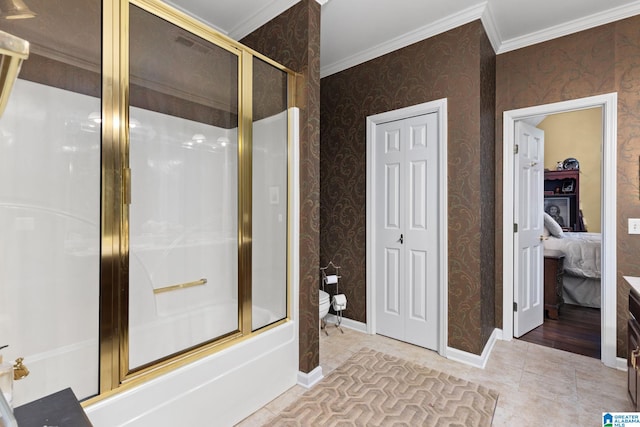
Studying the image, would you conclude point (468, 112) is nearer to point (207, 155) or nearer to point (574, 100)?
point (574, 100)

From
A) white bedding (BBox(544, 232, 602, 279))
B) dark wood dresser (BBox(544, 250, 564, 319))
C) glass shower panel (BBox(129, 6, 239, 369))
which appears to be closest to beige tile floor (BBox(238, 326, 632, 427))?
glass shower panel (BBox(129, 6, 239, 369))

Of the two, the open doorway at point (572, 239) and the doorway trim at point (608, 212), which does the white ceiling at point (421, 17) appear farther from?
the open doorway at point (572, 239)

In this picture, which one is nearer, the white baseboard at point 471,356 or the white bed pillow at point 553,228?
the white baseboard at point 471,356

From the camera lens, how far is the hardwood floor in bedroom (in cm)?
265

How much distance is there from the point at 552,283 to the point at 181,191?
12.4 feet

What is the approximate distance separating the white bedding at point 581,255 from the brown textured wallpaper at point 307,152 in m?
3.11

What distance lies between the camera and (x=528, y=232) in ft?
9.70

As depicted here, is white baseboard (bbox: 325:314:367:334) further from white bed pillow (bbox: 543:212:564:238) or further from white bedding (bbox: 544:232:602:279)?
white bed pillow (bbox: 543:212:564:238)

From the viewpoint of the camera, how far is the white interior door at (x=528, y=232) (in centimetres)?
281

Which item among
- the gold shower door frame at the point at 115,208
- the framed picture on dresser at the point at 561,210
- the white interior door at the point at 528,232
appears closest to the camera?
the gold shower door frame at the point at 115,208

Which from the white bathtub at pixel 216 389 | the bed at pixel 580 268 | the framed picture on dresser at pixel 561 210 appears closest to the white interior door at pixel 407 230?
the white bathtub at pixel 216 389

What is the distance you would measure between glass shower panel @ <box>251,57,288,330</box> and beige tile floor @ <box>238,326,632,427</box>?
615 mm

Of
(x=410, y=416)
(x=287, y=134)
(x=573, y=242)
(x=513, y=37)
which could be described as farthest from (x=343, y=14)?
(x=573, y=242)

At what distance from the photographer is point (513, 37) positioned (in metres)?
2.69
